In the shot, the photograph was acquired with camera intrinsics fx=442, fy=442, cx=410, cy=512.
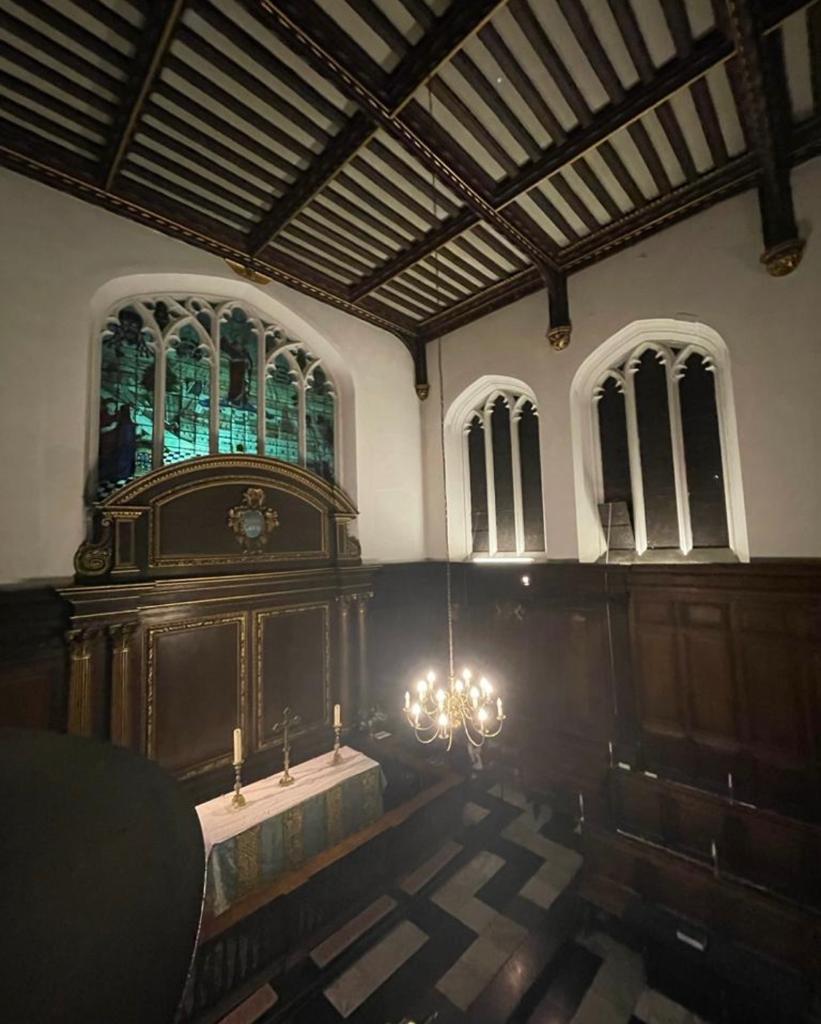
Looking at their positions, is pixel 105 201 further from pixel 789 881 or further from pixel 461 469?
pixel 789 881

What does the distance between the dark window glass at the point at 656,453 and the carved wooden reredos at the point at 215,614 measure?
3.65 metres

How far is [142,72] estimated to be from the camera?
317 centimetres

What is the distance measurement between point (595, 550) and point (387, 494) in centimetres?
306

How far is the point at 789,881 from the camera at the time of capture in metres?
3.80

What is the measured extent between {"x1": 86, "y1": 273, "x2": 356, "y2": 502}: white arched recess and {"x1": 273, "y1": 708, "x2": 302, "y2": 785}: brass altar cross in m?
2.96

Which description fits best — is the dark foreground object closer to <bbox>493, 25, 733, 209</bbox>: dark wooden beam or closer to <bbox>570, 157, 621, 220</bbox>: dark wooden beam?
<bbox>493, 25, 733, 209</bbox>: dark wooden beam

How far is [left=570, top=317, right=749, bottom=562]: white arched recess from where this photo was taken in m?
4.55

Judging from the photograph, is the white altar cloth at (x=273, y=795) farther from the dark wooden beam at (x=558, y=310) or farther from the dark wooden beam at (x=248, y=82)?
the dark wooden beam at (x=248, y=82)

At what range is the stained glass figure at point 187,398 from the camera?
4887 mm

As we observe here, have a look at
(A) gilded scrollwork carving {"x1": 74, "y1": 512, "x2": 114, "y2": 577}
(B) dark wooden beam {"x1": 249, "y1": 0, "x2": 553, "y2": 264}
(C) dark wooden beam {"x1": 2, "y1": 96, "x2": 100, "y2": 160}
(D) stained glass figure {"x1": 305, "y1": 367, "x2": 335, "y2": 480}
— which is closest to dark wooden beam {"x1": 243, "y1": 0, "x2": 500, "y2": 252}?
(B) dark wooden beam {"x1": 249, "y1": 0, "x2": 553, "y2": 264}

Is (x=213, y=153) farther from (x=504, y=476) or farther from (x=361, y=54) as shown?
(x=504, y=476)

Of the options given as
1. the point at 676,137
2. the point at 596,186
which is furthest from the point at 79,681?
the point at 676,137

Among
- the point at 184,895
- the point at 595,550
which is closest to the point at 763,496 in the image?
the point at 595,550

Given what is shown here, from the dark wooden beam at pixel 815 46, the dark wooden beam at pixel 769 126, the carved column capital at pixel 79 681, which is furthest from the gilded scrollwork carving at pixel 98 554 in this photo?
the dark wooden beam at pixel 815 46
